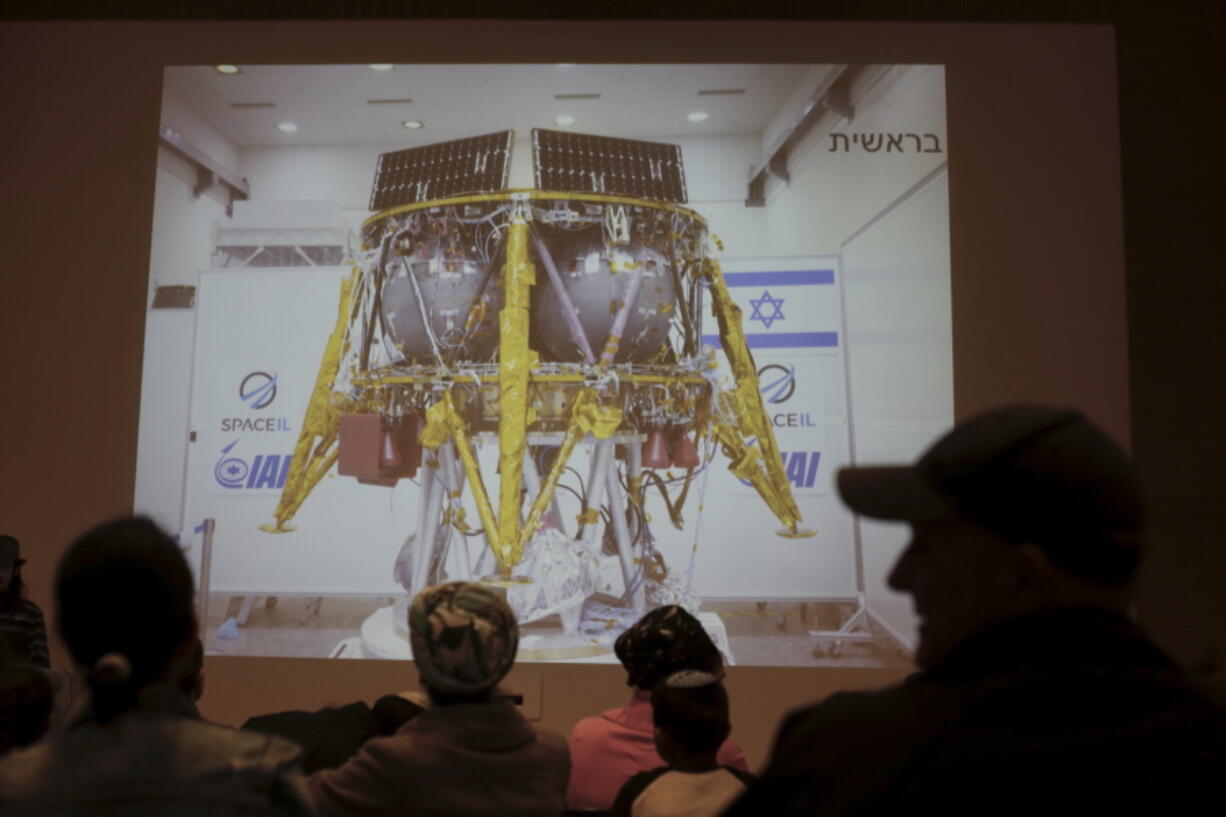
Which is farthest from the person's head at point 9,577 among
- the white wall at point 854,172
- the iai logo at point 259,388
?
the white wall at point 854,172

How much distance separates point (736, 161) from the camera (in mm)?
3688

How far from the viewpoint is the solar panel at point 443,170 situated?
364cm

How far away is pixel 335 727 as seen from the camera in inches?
67.6

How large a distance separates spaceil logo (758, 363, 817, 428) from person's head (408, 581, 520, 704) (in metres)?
2.39

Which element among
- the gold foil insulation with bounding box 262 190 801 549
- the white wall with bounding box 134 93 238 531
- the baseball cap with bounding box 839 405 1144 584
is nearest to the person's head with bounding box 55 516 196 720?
the baseball cap with bounding box 839 405 1144 584

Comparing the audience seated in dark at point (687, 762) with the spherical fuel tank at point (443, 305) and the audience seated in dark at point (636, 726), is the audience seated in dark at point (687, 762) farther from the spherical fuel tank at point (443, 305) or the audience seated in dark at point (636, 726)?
the spherical fuel tank at point (443, 305)

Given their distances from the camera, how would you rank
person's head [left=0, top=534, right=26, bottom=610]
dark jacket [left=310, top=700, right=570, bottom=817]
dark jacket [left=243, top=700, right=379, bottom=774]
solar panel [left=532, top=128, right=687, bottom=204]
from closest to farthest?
dark jacket [left=310, top=700, right=570, bottom=817]
dark jacket [left=243, top=700, right=379, bottom=774]
person's head [left=0, top=534, right=26, bottom=610]
solar panel [left=532, top=128, right=687, bottom=204]

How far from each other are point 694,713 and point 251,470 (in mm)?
2507

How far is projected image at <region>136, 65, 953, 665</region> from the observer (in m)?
3.57

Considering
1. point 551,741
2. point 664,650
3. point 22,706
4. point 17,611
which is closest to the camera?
point 551,741

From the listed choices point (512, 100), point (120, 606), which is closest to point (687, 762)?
point (120, 606)

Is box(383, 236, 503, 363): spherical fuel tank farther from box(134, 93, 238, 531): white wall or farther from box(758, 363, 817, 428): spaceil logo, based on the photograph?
box(758, 363, 817, 428): spaceil logo

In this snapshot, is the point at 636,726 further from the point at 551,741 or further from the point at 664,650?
the point at 551,741

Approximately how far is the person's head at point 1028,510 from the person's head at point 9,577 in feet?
8.49
